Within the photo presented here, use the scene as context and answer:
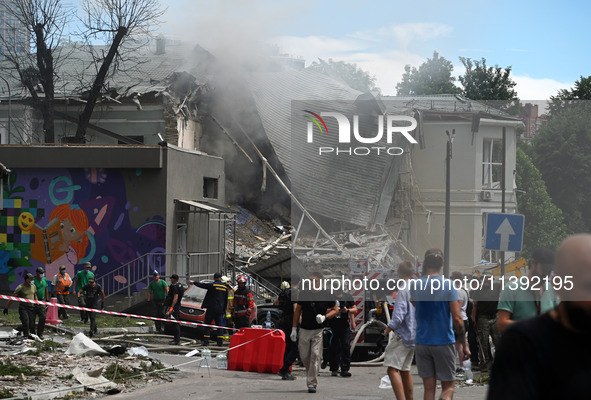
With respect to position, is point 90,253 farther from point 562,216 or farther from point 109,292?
point 562,216

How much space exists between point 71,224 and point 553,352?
963 inches

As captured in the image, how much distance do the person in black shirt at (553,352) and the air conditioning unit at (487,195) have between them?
637 inches

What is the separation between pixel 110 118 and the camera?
3569cm

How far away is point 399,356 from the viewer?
8609 millimetres

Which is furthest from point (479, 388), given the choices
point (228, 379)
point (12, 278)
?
point (12, 278)

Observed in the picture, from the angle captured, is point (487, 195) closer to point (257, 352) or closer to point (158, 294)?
point (257, 352)

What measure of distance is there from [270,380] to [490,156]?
8760 mm

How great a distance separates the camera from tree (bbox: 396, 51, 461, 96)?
69000mm

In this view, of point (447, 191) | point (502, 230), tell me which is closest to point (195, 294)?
point (447, 191)

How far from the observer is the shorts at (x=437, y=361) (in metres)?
7.64

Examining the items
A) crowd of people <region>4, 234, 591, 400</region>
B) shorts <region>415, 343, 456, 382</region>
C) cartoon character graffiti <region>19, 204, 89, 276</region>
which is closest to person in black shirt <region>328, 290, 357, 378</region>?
crowd of people <region>4, 234, 591, 400</region>

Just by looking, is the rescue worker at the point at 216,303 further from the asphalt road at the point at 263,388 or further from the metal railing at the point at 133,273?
the metal railing at the point at 133,273

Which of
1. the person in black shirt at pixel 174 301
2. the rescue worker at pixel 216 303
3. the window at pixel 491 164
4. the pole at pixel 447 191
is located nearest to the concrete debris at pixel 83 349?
Result: the rescue worker at pixel 216 303

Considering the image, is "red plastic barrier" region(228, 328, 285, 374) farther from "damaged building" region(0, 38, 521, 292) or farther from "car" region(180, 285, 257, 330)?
"damaged building" region(0, 38, 521, 292)
